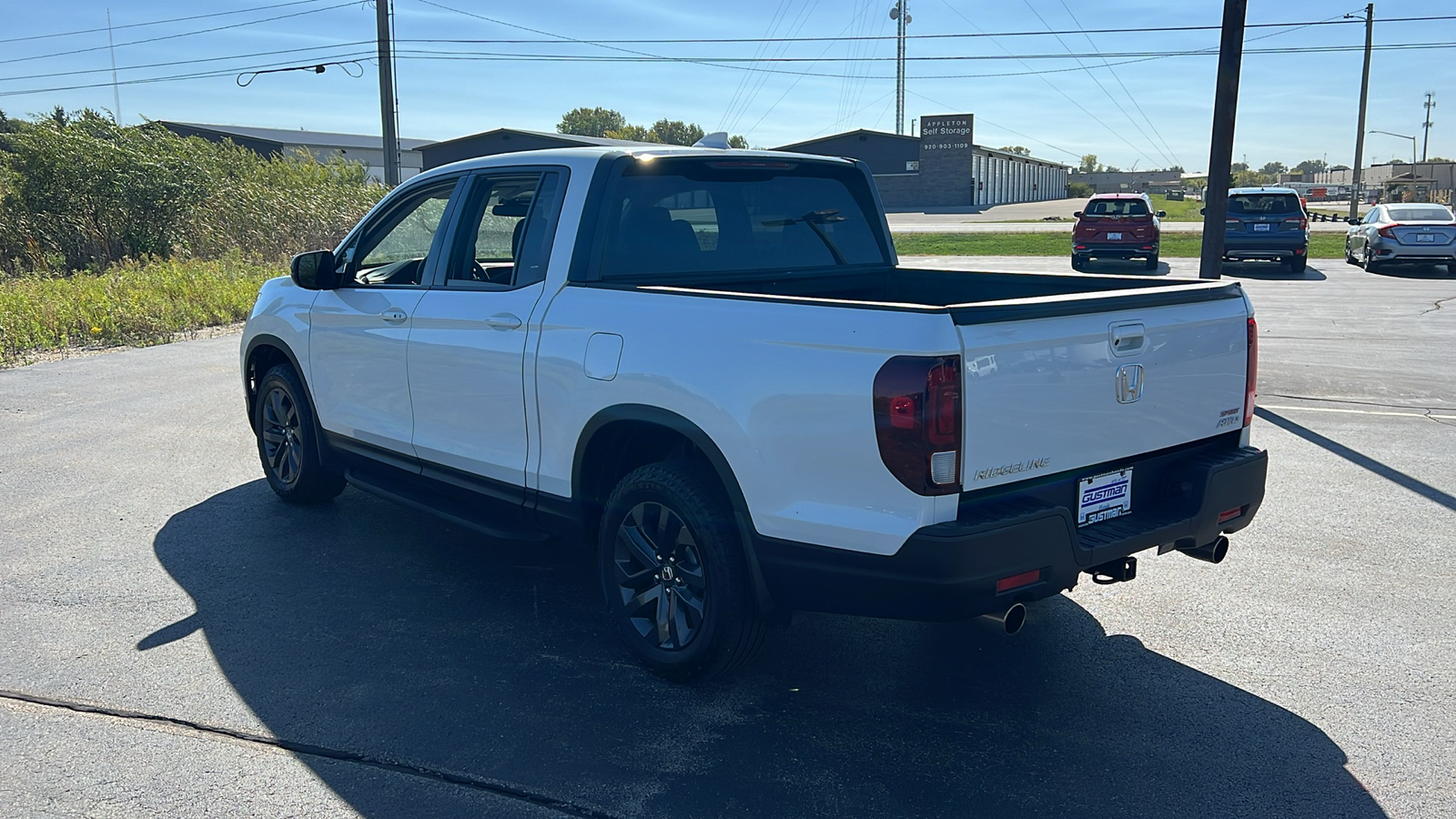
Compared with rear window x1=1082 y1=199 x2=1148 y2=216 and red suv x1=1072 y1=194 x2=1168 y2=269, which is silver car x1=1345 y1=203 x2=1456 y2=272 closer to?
red suv x1=1072 y1=194 x2=1168 y2=269

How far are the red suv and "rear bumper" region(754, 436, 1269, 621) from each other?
70.9 feet

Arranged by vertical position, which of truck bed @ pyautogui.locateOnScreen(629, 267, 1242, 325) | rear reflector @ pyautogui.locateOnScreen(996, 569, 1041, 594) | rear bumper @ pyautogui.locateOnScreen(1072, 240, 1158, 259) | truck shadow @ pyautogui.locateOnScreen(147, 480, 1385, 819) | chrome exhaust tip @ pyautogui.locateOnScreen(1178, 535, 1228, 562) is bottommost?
truck shadow @ pyautogui.locateOnScreen(147, 480, 1385, 819)

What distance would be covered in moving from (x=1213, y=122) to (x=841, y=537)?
30.7 feet

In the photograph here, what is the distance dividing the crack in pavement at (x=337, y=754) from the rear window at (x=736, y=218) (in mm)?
2064

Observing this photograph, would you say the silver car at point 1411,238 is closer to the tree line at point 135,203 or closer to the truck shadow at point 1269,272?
the truck shadow at point 1269,272

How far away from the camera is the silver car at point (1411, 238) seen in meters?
22.5

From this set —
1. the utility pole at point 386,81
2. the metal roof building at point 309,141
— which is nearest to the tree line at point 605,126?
the metal roof building at point 309,141

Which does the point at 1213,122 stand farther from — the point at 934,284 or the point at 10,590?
the point at 10,590

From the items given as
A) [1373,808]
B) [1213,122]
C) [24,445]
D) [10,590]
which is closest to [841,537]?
[1373,808]

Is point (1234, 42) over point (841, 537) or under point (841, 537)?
over

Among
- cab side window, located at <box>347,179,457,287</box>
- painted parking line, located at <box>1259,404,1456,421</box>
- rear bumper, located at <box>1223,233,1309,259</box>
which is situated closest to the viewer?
cab side window, located at <box>347,179,457,287</box>

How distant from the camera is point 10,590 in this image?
5.16 m

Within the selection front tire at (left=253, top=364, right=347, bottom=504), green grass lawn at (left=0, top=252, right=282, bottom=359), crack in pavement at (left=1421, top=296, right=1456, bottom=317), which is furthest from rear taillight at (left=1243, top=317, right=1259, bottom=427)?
crack in pavement at (left=1421, top=296, right=1456, bottom=317)

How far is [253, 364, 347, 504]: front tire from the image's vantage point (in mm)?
6266
